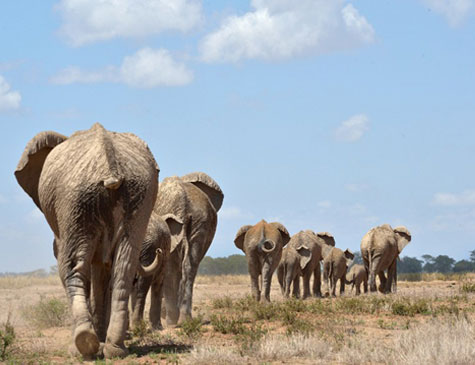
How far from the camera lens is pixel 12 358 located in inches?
364

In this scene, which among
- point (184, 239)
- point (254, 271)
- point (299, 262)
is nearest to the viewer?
point (184, 239)

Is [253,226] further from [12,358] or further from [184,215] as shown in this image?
[12,358]

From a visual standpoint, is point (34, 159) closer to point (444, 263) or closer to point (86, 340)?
point (86, 340)

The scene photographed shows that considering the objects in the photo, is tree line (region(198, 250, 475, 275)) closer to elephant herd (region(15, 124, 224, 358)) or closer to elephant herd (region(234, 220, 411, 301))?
elephant herd (region(234, 220, 411, 301))

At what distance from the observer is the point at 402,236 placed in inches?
1080

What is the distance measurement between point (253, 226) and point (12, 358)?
11168 mm

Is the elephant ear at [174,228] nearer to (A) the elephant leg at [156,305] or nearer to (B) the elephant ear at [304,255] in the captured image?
(A) the elephant leg at [156,305]

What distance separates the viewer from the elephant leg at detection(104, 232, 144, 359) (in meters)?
8.67

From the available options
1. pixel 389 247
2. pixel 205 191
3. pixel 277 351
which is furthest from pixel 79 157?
pixel 389 247

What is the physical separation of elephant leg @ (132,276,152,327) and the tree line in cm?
6973

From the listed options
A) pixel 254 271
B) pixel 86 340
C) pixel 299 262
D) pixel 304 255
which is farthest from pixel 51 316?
pixel 304 255

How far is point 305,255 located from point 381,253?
8.62ft

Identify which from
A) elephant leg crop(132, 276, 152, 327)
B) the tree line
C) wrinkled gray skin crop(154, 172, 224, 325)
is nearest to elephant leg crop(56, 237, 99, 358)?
elephant leg crop(132, 276, 152, 327)

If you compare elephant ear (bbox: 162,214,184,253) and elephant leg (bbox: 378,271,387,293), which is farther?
elephant leg (bbox: 378,271,387,293)
